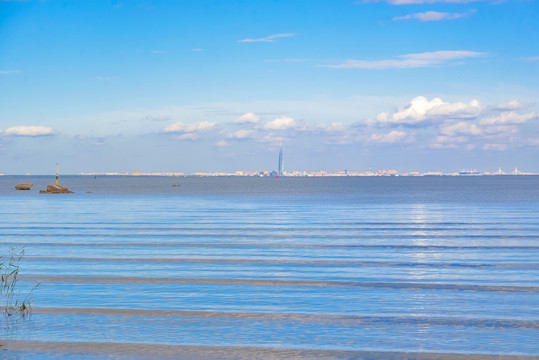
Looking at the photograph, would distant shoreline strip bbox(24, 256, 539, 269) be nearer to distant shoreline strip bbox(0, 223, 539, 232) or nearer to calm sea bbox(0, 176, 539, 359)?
calm sea bbox(0, 176, 539, 359)

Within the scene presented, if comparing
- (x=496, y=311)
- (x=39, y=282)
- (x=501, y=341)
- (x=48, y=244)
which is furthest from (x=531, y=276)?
(x=48, y=244)

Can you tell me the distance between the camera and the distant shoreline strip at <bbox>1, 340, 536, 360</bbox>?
10102mm

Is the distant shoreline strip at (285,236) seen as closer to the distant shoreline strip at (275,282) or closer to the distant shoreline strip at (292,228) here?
the distant shoreline strip at (292,228)

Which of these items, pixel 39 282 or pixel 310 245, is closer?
pixel 39 282

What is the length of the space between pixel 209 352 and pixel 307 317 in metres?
2.97

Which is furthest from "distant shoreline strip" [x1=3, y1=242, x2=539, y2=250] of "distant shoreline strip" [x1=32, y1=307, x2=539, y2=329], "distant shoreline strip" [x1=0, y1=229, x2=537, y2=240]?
"distant shoreline strip" [x1=32, y1=307, x2=539, y2=329]

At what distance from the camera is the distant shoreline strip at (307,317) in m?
12.3

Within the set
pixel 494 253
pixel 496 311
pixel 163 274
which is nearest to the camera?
pixel 496 311

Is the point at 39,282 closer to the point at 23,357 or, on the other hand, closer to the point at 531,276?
the point at 23,357

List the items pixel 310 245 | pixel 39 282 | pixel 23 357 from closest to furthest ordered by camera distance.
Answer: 1. pixel 23 357
2. pixel 39 282
3. pixel 310 245

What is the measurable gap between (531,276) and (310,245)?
10.3m

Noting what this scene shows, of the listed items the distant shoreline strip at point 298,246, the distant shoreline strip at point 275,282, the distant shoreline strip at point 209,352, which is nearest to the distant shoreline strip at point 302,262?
the distant shoreline strip at point 275,282

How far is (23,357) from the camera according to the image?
10227mm

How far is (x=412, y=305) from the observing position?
14.1 metres
